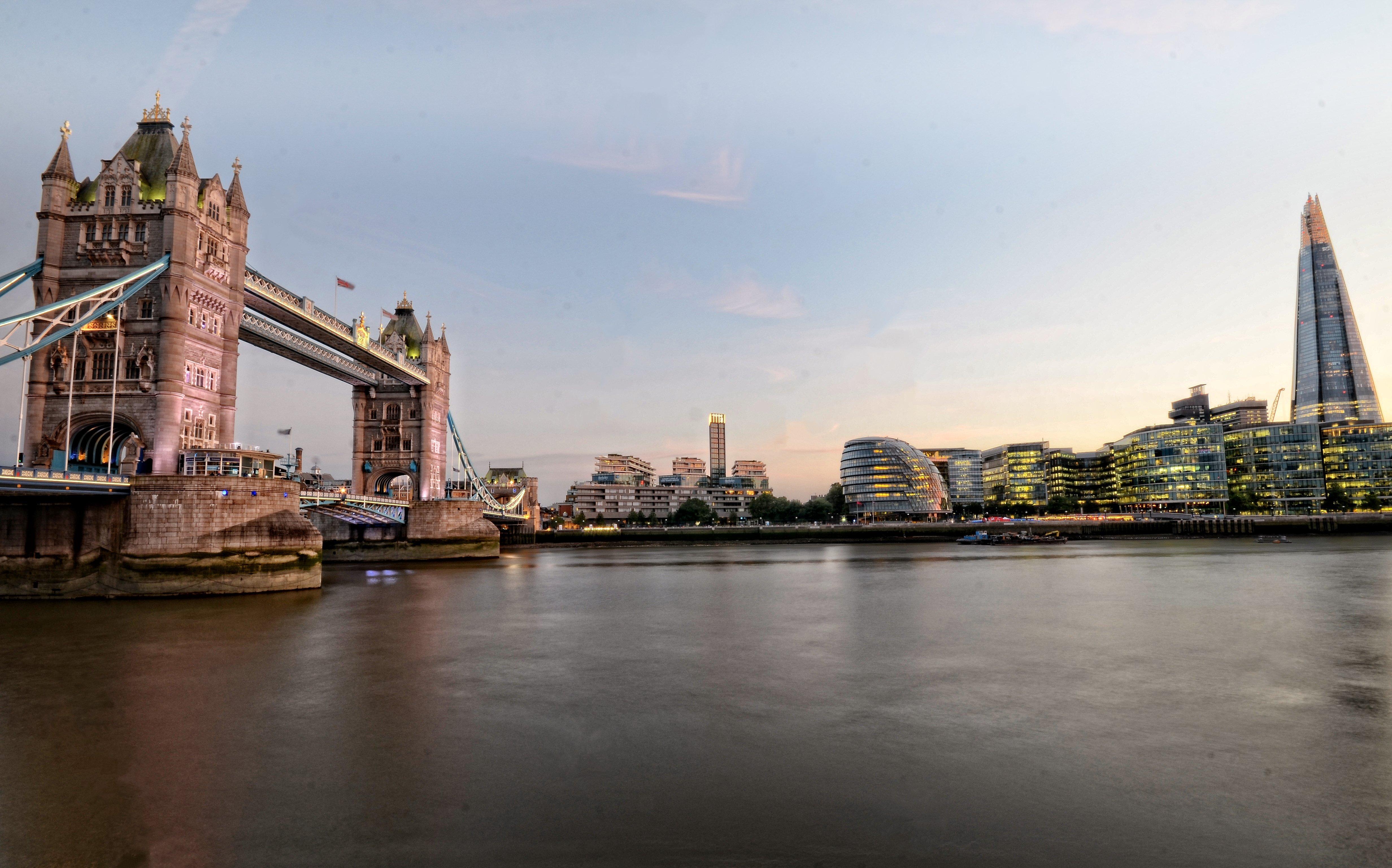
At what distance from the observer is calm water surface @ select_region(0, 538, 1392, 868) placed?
7688mm

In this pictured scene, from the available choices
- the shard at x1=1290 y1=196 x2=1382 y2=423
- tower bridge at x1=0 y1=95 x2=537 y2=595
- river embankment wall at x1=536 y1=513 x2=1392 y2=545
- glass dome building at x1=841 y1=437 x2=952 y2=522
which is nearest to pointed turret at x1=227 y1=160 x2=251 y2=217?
tower bridge at x1=0 y1=95 x2=537 y2=595

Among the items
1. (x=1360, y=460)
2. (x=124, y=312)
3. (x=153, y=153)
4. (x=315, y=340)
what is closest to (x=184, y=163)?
(x=153, y=153)

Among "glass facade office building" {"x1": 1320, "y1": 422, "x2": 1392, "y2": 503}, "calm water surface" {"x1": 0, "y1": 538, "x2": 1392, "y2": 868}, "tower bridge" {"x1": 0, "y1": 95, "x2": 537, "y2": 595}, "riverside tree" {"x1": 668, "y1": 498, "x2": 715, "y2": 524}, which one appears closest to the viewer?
"calm water surface" {"x1": 0, "y1": 538, "x2": 1392, "y2": 868}

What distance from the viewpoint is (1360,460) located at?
148 meters

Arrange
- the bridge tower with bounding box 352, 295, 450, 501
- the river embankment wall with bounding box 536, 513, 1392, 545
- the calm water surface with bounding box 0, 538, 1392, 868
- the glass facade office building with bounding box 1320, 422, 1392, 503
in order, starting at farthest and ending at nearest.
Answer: the glass facade office building with bounding box 1320, 422, 1392, 503 < the river embankment wall with bounding box 536, 513, 1392, 545 < the bridge tower with bounding box 352, 295, 450, 501 < the calm water surface with bounding box 0, 538, 1392, 868

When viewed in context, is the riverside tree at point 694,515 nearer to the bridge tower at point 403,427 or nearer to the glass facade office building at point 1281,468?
the bridge tower at point 403,427

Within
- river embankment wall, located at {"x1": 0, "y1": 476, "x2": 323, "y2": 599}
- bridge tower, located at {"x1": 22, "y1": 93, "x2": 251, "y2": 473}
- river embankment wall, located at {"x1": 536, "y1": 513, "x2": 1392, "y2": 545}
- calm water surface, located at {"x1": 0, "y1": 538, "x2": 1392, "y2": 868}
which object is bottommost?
river embankment wall, located at {"x1": 536, "y1": 513, "x2": 1392, "y2": 545}

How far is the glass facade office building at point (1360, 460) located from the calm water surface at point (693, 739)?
16457 cm

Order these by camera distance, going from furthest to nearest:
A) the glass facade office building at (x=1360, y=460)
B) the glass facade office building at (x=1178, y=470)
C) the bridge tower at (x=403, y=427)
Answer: the glass facade office building at (x=1178, y=470) < the glass facade office building at (x=1360, y=460) < the bridge tower at (x=403, y=427)

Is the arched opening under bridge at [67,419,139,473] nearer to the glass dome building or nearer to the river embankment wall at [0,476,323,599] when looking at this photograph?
the river embankment wall at [0,476,323,599]

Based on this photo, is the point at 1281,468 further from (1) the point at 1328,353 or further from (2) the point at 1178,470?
(1) the point at 1328,353

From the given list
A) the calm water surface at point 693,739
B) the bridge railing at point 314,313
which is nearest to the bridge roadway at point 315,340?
the bridge railing at point 314,313

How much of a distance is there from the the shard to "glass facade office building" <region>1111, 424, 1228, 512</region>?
46.2 metres

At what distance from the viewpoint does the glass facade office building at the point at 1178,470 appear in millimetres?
153750
